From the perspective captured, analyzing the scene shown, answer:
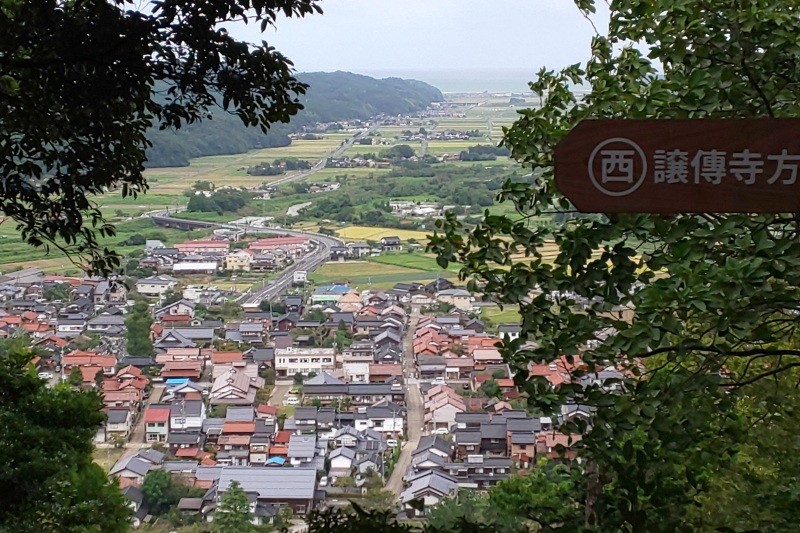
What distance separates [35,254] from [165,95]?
14.4 metres

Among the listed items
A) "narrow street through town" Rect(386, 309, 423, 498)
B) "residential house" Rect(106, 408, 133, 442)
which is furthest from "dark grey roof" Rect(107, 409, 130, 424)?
"narrow street through town" Rect(386, 309, 423, 498)

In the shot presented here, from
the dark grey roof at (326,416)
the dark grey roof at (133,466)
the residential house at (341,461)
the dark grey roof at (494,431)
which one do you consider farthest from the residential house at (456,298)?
the dark grey roof at (133,466)

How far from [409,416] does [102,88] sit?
730cm

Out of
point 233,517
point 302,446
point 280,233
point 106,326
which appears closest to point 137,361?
point 106,326

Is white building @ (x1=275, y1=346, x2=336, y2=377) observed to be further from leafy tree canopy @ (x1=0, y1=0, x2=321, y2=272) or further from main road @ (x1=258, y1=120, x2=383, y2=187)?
main road @ (x1=258, y1=120, x2=383, y2=187)

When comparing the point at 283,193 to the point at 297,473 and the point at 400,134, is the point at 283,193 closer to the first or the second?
the point at 400,134

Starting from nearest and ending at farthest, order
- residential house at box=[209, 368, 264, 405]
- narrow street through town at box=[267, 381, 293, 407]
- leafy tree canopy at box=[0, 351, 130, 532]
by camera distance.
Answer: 1. leafy tree canopy at box=[0, 351, 130, 532]
2. residential house at box=[209, 368, 264, 405]
3. narrow street through town at box=[267, 381, 293, 407]

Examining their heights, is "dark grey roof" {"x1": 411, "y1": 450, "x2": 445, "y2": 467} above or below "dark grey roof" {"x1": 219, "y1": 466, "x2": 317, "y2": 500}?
below

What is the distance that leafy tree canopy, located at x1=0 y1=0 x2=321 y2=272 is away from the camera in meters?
2.07

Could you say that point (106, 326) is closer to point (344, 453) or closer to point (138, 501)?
point (344, 453)

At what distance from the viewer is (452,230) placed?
82.4 inches

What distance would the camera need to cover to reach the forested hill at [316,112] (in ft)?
62.3

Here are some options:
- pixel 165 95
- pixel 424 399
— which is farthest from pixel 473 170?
pixel 165 95

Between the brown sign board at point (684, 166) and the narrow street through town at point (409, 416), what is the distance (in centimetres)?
496
